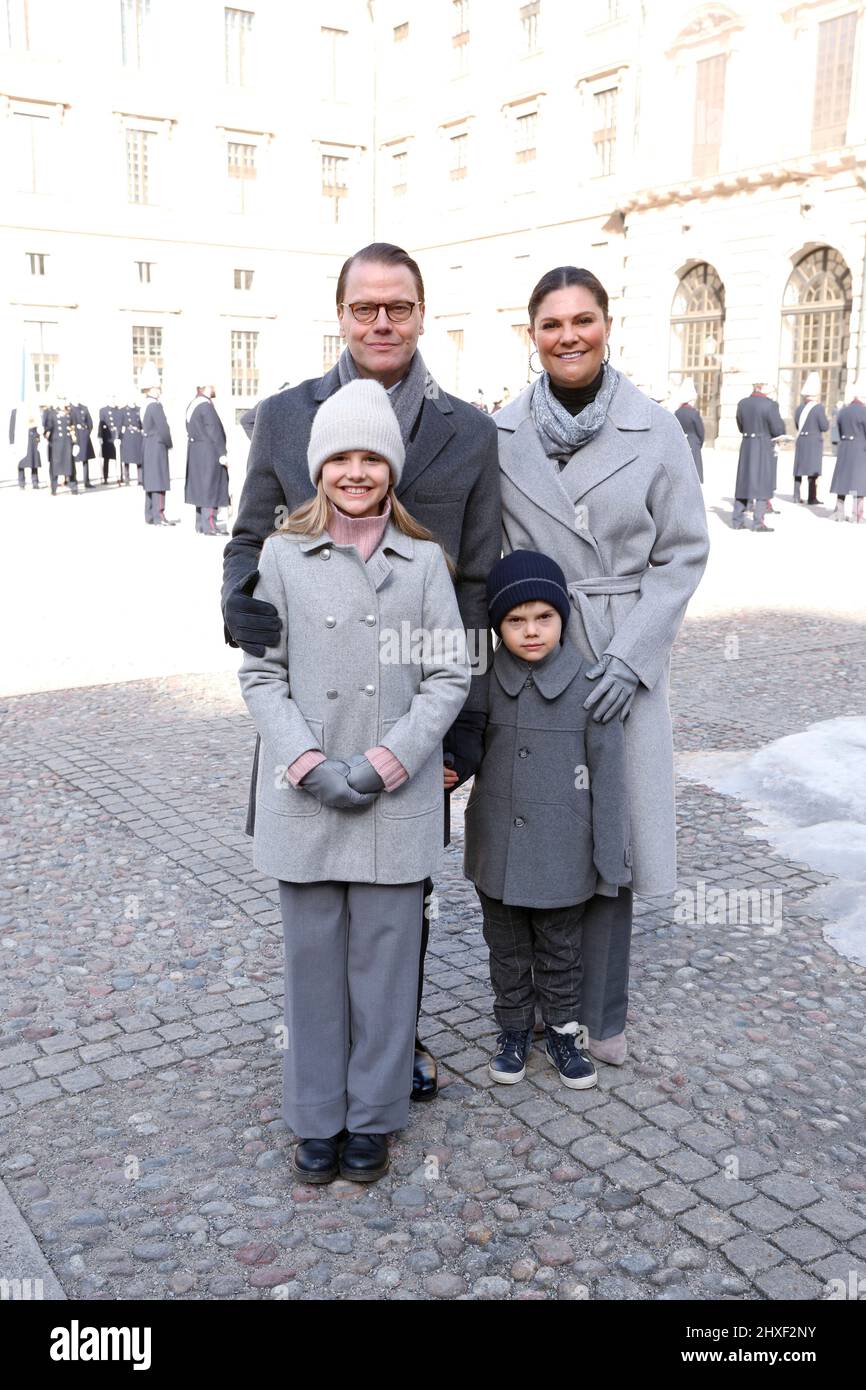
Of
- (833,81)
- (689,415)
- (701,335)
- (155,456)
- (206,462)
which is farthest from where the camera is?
(701,335)

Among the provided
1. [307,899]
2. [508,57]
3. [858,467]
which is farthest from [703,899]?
[508,57]

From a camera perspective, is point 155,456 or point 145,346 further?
point 145,346

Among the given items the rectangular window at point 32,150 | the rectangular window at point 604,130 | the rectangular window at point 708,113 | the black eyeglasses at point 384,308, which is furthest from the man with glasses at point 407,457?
the rectangular window at point 32,150

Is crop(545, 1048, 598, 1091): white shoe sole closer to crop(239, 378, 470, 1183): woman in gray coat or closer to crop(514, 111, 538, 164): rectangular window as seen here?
crop(239, 378, 470, 1183): woman in gray coat

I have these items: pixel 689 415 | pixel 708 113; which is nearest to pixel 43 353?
pixel 708 113

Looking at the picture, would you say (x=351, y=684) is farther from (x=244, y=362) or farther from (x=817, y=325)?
(x=244, y=362)

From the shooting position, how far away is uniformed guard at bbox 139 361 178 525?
14.9 m

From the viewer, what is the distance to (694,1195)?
103 inches

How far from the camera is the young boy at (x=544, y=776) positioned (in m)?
2.88

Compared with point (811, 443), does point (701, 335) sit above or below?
above

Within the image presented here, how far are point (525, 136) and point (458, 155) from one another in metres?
3.37

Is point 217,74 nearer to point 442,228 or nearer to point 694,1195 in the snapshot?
point 442,228

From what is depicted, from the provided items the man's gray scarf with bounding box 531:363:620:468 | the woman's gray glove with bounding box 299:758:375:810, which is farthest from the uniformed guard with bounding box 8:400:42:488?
the woman's gray glove with bounding box 299:758:375:810

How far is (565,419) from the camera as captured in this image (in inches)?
116
